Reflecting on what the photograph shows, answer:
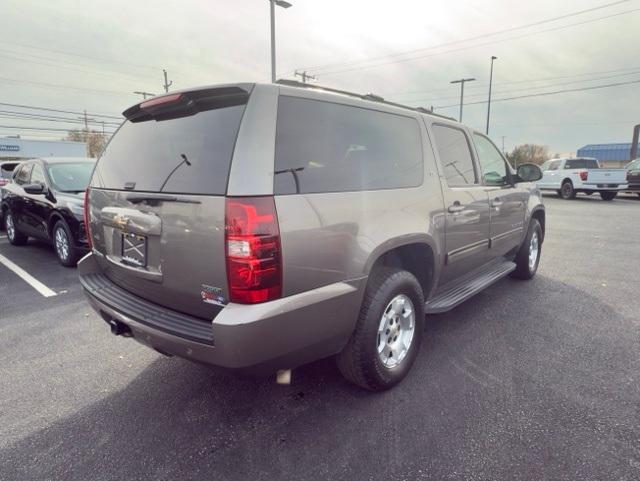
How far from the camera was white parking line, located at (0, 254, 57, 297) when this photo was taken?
486 centimetres

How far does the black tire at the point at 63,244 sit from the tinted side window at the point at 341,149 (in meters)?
4.87

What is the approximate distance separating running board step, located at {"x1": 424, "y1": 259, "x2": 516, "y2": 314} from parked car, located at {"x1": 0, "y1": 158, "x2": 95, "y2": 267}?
15.9 feet

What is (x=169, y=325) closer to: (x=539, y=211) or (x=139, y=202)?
(x=139, y=202)

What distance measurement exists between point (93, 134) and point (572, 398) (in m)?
70.0

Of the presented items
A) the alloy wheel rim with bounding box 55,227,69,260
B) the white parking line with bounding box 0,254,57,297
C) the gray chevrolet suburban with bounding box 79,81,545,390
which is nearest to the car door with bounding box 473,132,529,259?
the gray chevrolet suburban with bounding box 79,81,545,390

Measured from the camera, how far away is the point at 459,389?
2711mm

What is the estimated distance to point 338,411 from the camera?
2492mm

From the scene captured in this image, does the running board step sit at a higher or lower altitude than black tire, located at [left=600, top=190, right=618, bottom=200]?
lower

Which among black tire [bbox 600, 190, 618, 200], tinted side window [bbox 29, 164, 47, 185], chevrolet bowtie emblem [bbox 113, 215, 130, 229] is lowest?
black tire [bbox 600, 190, 618, 200]

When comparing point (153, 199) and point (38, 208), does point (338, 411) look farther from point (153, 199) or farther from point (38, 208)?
point (38, 208)

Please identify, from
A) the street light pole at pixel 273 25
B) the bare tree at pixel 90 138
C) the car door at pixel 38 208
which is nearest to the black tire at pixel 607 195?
the street light pole at pixel 273 25

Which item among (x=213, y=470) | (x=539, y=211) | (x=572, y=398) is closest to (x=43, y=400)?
(x=213, y=470)

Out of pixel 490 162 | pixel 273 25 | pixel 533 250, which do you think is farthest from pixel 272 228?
pixel 273 25

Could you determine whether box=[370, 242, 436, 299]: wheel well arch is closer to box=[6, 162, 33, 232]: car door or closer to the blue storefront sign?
box=[6, 162, 33, 232]: car door
